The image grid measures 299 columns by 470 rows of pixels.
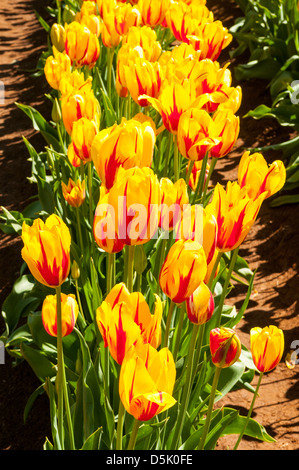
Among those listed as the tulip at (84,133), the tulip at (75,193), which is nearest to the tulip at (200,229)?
the tulip at (84,133)

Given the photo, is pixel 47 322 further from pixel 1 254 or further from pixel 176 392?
pixel 1 254

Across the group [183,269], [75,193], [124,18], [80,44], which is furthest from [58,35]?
[183,269]

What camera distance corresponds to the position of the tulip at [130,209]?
4.29 feet

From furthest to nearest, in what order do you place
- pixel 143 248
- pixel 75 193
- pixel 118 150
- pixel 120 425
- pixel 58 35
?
pixel 58 35 → pixel 75 193 → pixel 143 248 → pixel 118 150 → pixel 120 425

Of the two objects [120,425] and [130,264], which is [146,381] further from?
[130,264]

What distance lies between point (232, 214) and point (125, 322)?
1.18 ft

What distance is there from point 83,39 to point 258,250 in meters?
1.66

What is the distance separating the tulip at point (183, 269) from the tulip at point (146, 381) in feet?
0.69

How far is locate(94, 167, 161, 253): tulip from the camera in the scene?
4.29 feet

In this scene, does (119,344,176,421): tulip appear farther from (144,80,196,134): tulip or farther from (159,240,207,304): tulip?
(144,80,196,134): tulip

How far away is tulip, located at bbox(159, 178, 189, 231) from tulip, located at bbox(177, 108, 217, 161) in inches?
9.2

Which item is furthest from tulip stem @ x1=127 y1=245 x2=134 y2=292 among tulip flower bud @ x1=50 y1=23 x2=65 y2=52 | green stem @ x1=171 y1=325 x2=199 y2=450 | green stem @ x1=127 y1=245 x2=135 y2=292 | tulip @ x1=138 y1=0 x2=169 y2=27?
tulip flower bud @ x1=50 y1=23 x2=65 y2=52

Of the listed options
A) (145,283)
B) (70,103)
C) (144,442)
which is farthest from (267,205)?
(144,442)

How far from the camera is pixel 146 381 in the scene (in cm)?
111
